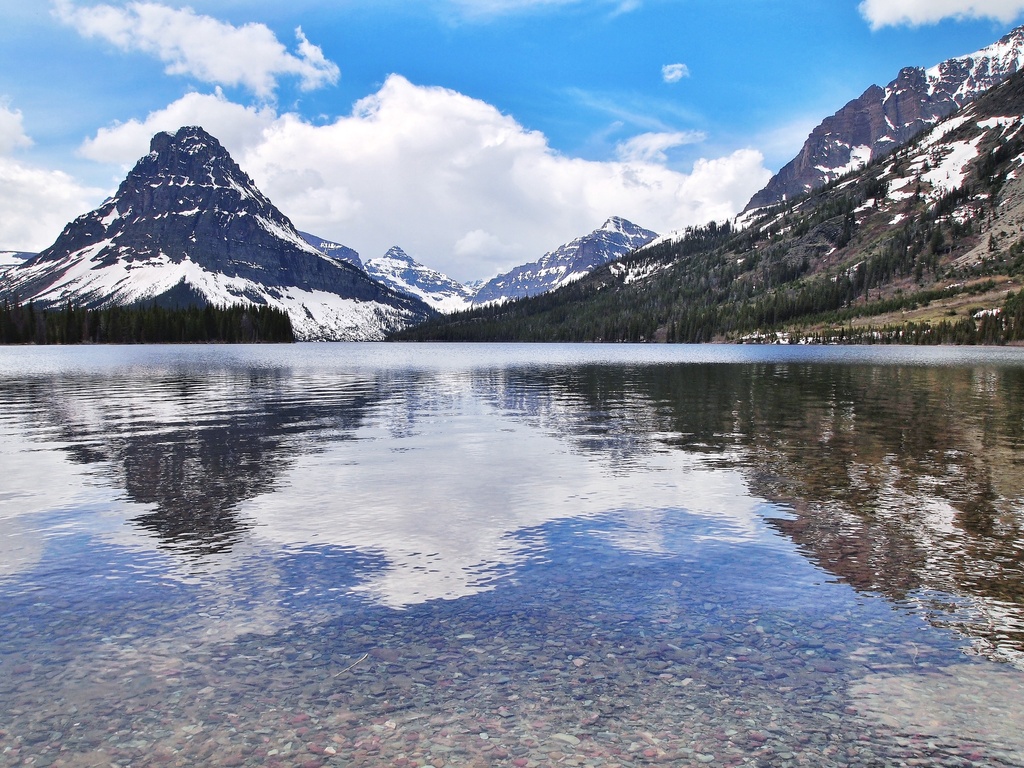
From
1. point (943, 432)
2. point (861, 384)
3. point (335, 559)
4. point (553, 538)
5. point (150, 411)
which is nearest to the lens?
point (335, 559)

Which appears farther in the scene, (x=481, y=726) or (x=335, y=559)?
(x=335, y=559)

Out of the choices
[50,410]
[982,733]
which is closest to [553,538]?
[982,733]

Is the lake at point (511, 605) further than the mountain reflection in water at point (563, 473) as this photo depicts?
No

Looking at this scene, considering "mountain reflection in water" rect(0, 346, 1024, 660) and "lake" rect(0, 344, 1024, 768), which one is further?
"mountain reflection in water" rect(0, 346, 1024, 660)

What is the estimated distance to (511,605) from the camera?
1285 cm

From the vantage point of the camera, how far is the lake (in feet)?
28.2

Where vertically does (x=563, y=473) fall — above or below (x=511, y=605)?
above

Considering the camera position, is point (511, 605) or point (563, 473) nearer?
point (511, 605)

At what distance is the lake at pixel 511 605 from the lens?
8609 millimetres

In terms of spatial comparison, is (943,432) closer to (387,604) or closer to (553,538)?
(553,538)

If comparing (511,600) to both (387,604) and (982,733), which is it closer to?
(387,604)

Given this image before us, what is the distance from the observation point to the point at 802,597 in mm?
13219

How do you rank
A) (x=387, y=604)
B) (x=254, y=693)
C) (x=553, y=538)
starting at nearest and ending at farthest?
1. (x=254, y=693)
2. (x=387, y=604)
3. (x=553, y=538)

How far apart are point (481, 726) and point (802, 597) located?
7.47 m
